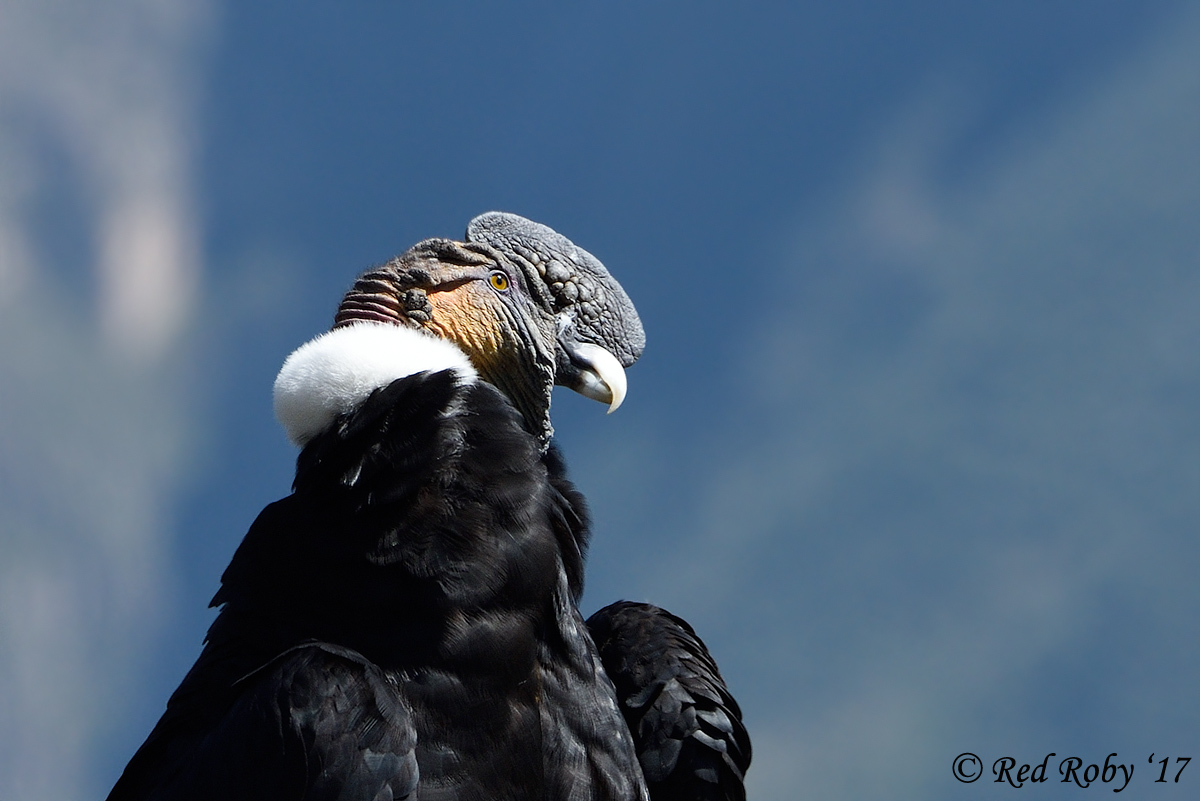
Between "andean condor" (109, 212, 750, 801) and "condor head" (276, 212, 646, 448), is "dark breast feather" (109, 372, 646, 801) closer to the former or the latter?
"andean condor" (109, 212, 750, 801)

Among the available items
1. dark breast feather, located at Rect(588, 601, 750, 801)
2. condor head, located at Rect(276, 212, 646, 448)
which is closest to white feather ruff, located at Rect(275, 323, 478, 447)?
condor head, located at Rect(276, 212, 646, 448)

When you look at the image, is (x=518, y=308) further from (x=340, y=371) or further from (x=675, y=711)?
(x=675, y=711)

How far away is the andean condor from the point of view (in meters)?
A: 3.91

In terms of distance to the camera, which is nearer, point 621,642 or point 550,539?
point 550,539

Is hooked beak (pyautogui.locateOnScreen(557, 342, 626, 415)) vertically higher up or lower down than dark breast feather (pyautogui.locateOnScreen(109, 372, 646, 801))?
higher up

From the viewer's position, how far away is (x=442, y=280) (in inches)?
226

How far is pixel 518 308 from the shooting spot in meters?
5.87

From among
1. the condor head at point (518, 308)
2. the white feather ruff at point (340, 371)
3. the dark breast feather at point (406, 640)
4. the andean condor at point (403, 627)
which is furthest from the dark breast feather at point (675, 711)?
the white feather ruff at point (340, 371)

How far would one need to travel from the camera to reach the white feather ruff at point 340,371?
4691mm

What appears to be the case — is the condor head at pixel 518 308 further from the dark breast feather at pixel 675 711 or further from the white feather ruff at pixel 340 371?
the dark breast feather at pixel 675 711

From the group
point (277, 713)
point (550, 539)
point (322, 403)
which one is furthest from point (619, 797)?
point (322, 403)

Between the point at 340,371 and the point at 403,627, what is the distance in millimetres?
1039

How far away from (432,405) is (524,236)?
1.73 meters

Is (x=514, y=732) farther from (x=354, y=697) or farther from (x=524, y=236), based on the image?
(x=524, y=236)
